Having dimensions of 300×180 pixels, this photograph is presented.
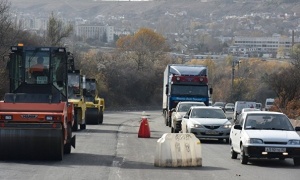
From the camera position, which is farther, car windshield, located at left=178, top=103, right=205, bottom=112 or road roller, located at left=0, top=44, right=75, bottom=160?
car windshield, located at left=178, top=103, right=205, bottom=112

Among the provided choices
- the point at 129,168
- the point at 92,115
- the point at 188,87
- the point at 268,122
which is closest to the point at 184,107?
the point at 188,87

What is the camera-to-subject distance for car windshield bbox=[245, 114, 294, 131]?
24.2m

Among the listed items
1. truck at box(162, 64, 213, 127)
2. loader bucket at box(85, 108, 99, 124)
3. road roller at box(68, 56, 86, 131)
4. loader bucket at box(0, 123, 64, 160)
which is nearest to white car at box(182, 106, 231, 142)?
road roller at box(68, 56, 86, 131)

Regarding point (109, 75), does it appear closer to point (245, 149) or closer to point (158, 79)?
point (158, 79)

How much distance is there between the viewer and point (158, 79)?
11906 cm

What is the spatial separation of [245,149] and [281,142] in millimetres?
973

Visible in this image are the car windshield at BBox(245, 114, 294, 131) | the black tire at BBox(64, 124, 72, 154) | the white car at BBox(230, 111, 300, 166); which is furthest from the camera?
the black tire at BBox(64, 124, 72, 154)

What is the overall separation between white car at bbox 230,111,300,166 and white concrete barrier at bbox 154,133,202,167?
182cm

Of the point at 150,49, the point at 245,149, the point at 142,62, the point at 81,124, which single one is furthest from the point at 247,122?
the point at 150,49

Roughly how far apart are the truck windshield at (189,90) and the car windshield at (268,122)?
23258 millimetres

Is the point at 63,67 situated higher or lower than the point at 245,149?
higher

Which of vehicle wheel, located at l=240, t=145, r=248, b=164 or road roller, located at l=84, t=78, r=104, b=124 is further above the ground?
vehicle wheel, located at l=240, t=145, r=248, b=164

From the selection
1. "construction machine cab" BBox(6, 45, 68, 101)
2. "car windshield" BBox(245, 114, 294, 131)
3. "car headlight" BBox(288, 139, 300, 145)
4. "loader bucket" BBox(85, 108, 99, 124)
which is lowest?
"loader bucket" BBox(85, 108, 99, 124)

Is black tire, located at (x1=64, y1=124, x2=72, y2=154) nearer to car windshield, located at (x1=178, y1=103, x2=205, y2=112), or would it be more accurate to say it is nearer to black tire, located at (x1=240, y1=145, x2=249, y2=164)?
black tire, located at (x1=240, y1=145, x2=249, y2=164)
